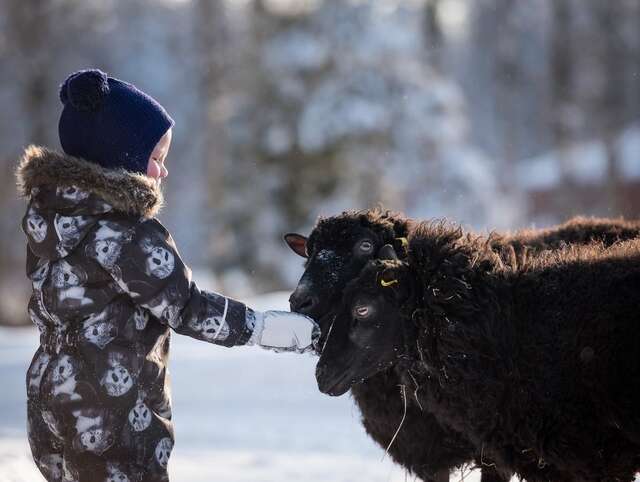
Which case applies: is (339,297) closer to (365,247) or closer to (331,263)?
(331,263)

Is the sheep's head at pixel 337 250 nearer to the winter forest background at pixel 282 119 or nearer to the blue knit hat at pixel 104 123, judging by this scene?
the blue knit hat at pixel 104 123

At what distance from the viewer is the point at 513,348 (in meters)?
4.02

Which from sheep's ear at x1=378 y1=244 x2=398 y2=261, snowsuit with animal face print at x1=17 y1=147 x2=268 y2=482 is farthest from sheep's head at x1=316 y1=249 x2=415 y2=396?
snowsuit with animal face print at x1=17 y1=147 x2=268 y2=482

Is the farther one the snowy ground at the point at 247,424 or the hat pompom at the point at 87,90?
the snowy ground at the point at 247,424

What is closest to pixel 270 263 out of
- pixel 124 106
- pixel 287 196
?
pixel 287 196

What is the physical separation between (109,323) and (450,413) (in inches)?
69.3

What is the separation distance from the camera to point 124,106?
12.1ft

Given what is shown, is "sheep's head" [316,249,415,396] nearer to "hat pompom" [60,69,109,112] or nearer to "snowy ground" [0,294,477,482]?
"snowy ground" [0,294,477,482]

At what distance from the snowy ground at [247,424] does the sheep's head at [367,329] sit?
0.69 metres

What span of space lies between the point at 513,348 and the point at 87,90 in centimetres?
239

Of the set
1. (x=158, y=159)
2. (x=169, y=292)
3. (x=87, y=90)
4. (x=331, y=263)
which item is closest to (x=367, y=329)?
(x=331, y=263)

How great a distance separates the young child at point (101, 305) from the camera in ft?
11.3

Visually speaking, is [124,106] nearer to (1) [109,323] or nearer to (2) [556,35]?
(1) [109,323]

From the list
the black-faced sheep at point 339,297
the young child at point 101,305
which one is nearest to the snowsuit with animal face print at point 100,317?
the young child at point 101,305
